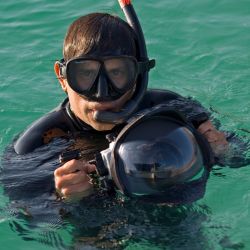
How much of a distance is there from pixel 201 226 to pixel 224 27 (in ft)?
13.0

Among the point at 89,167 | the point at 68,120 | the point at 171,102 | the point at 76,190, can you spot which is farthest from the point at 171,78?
the point at 76,190

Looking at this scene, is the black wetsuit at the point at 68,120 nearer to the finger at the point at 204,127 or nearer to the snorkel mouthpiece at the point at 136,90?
the finger at the point at 204,127

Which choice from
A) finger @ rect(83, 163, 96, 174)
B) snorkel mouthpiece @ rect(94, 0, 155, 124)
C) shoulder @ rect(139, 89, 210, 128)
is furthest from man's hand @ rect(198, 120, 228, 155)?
finger @ rect(83, 163, 96, 174)

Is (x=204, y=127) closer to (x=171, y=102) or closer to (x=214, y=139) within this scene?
(x=214, y=139)

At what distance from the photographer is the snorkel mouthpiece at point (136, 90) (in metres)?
3.63

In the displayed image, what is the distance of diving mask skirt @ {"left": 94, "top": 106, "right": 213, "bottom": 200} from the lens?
127 inches

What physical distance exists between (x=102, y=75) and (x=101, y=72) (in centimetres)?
2

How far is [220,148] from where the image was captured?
3834 mm

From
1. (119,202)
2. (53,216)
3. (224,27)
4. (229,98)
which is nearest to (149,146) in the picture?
(119,202)

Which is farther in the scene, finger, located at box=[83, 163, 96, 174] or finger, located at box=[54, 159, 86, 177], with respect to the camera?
finger, located at box=[83, 163, 96, 174]

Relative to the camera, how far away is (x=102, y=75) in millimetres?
3578

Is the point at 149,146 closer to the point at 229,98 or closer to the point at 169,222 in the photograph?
the point at 169,222

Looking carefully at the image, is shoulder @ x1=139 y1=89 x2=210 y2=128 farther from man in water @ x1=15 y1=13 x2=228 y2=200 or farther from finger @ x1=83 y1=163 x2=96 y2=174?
finger @ x1=83 y1=163 x2=96 y2=174

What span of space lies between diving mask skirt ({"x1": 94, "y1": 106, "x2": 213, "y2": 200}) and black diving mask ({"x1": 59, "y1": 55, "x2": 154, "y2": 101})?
415 mm
